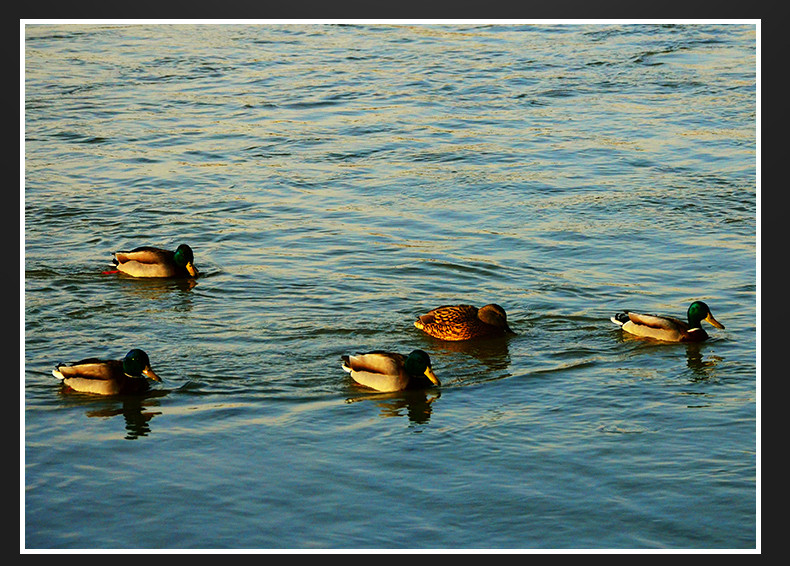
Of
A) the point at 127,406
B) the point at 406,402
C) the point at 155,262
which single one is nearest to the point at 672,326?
the point at 406,402

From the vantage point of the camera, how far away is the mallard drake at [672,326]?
13.2 m

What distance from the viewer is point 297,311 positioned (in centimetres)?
1395

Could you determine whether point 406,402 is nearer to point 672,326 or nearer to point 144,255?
point 672,326

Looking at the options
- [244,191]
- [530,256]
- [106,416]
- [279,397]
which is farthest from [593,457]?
[244,191]

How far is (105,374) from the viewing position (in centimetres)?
1179

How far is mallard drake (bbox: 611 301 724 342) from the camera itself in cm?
1320

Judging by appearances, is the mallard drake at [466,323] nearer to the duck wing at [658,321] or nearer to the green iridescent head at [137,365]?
the duck wing at [658,321]

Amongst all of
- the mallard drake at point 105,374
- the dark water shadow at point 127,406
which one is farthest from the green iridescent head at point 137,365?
the dark water shadow at point 127,406

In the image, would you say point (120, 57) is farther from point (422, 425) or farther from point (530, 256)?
point (422, 425)

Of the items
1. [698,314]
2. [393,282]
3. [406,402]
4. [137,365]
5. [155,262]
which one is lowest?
[406,402]

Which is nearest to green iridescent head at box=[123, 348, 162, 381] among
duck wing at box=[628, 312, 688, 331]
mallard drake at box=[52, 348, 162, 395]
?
mallard drake at box=[52, 348, 162, 395]

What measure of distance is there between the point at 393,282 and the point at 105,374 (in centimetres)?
425

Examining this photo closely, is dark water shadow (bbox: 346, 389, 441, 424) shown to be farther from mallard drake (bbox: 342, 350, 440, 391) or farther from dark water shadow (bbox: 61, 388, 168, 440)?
dark water shadow (bbox: 61, 388, 168, 440)

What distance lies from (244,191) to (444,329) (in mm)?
6347
